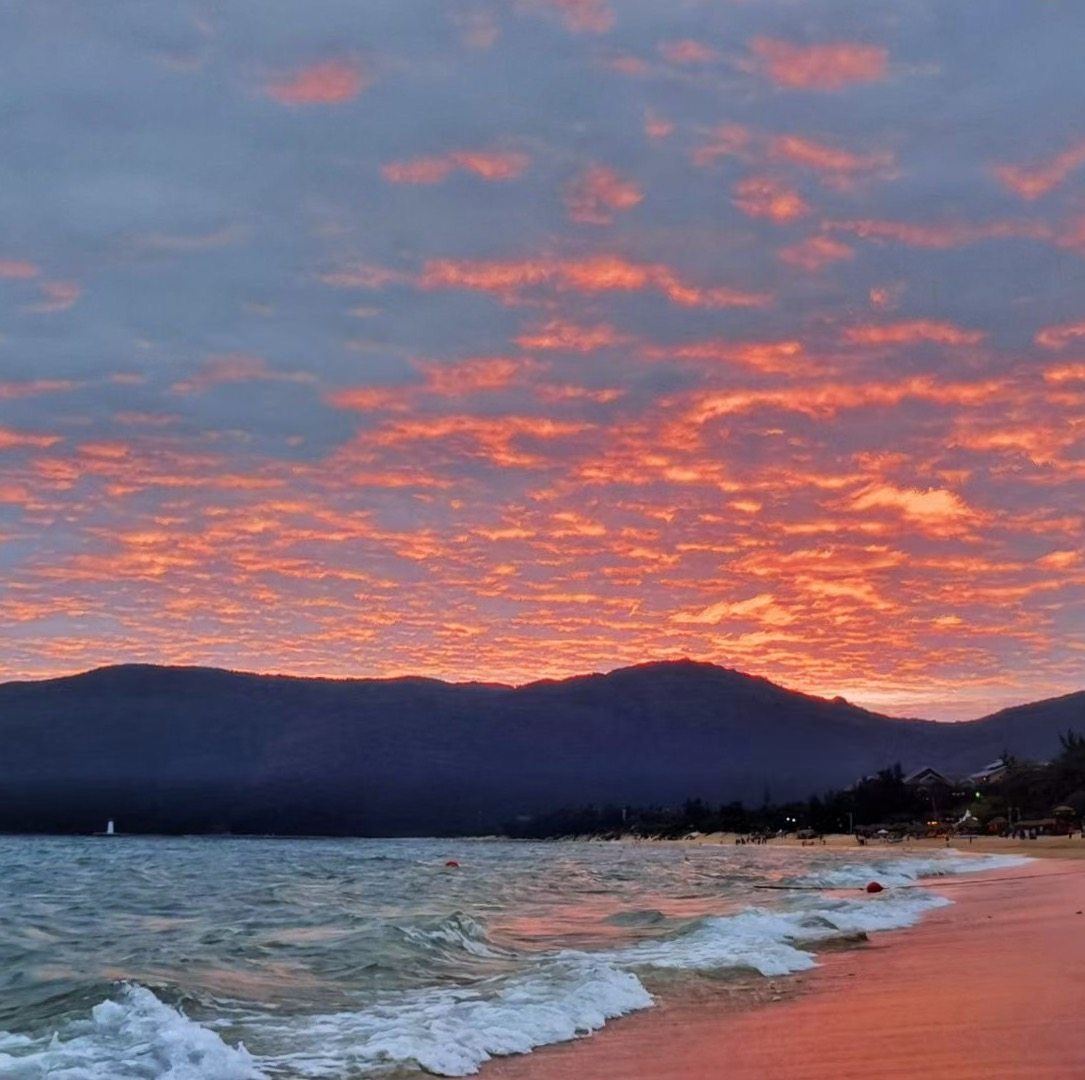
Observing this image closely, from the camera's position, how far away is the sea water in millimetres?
9914

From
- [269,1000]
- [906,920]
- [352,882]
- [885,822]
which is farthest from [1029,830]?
[269,1000]

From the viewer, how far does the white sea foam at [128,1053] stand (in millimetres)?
9047

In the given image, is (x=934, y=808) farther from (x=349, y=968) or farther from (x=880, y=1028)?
(x=880, y=1028)

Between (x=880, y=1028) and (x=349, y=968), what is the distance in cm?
799

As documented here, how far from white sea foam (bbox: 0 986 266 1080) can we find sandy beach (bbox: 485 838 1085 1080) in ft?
6.90

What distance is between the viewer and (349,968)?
16.0m

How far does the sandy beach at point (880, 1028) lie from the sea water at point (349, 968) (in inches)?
28.3

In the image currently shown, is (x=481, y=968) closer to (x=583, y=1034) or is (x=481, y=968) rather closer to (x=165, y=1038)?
(x=583, y=1034)

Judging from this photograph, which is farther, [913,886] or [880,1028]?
[913,886]

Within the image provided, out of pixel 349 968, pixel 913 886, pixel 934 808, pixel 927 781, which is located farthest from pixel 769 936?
pixel 927 781

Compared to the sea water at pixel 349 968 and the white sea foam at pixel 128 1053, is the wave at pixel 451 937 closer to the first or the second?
the sea water at pixel 349 968

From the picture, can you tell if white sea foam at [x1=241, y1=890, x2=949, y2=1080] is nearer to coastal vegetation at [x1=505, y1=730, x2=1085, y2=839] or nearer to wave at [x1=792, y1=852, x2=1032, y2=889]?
wave at [x1=792, y1=852, x2=1032, y2=889]

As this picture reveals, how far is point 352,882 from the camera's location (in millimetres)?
41562

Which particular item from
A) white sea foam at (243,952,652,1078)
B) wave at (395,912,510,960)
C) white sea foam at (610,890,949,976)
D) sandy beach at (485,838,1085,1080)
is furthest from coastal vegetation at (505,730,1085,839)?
white sea foam at (243,952,652,1078)
